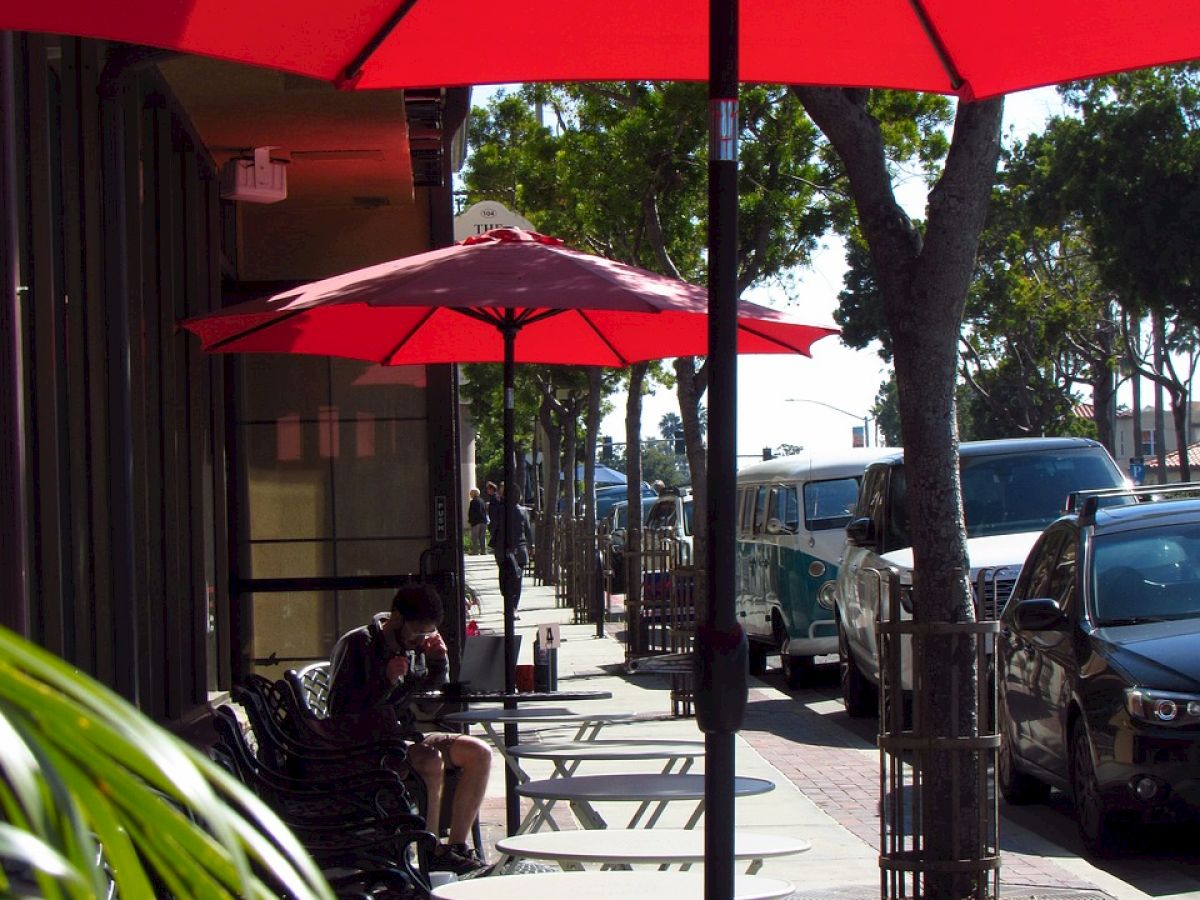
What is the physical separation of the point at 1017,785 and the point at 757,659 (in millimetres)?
8822

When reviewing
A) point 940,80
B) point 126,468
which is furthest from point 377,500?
point 940,80

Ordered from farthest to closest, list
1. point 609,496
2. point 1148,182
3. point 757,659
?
point 609,496, point 1148,182, point 757,659

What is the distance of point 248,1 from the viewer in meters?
3.84

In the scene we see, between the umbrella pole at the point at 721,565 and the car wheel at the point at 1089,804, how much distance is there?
5.57m

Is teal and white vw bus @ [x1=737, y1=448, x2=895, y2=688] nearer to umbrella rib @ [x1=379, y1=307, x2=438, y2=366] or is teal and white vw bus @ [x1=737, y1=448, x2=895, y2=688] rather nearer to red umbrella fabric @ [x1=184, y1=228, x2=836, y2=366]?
red umbrella fabric @ [x1=184, y1=228, x2=836, y2=366]

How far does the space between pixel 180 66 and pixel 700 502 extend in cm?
1285

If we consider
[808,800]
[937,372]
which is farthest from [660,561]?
[937,372]

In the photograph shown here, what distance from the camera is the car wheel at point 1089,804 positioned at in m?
8.23

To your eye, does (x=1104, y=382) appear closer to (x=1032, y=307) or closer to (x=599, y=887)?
(x=1032, y=307)

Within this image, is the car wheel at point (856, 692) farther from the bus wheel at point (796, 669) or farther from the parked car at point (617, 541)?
the parked car at point (617, 541)

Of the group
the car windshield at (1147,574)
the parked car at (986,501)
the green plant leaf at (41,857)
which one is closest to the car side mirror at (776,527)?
the parked car at (986,501)

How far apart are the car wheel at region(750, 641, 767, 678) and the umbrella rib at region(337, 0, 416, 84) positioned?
14597 mm

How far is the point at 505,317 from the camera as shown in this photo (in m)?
8.59

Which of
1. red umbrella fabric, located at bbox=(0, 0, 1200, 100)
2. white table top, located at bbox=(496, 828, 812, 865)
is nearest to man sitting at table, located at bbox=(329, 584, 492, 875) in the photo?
white table top, located at bbox=(496, 828, 812, 865)
